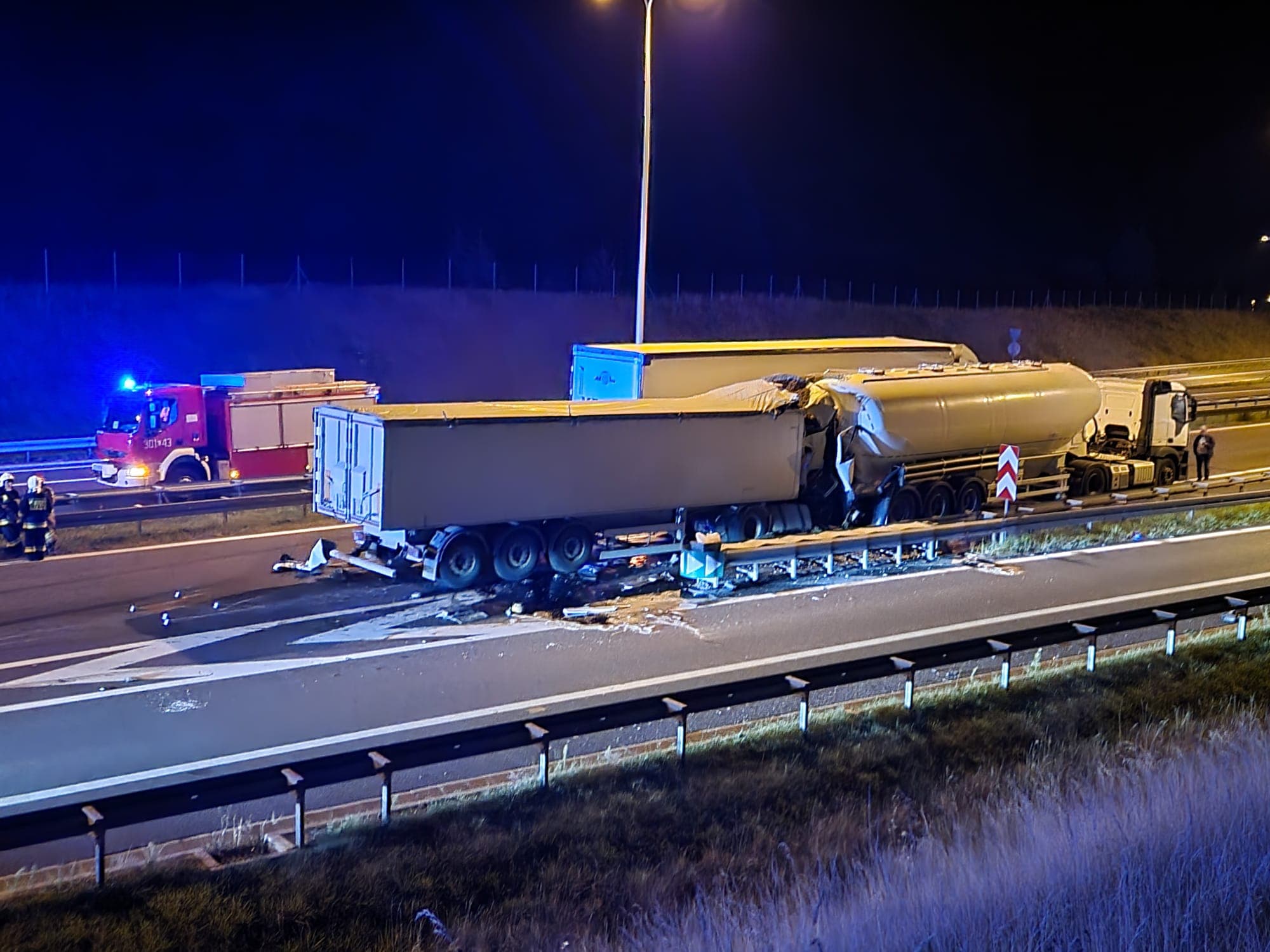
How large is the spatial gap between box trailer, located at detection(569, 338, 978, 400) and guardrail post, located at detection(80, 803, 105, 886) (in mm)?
13083

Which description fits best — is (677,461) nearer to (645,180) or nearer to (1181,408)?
(645,180)

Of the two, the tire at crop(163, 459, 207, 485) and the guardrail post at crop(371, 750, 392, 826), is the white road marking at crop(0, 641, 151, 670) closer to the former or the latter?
the guardrail post at crop(371, 750, 392, 826)

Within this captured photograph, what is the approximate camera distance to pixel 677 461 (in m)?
17.5

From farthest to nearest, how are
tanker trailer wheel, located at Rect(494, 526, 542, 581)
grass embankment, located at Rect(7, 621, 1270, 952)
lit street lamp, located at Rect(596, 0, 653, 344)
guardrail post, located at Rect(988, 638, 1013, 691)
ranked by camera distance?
lit street lamp, located at Rect(596, 0, 653, 344)
tanker trailer wheel, located at Rect(494, 526, 542, 581)
guardrail post, located at Rect(988, 638, 1013, 691)
grass embankment, located at Rect(7, 621, 1270, 952)

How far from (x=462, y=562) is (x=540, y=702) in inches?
170

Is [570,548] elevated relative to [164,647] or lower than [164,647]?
elevated

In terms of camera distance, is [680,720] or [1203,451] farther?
[1203,451]

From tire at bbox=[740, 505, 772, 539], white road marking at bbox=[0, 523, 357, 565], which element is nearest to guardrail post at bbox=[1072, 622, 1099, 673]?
tire at bbox=[740, 505, 772, 539]

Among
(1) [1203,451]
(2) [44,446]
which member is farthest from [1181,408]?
(2) [44,446]

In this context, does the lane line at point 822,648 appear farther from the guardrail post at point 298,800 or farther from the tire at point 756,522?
the guardrail post at point 298,800

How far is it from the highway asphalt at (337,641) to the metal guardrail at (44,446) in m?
11.3

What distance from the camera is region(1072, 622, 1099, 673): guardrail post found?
12.9 m

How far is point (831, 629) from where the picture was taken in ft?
49.3

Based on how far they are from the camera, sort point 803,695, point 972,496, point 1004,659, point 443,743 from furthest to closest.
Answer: point 972,496
point 1004,659
point 803,695
point 443,743
